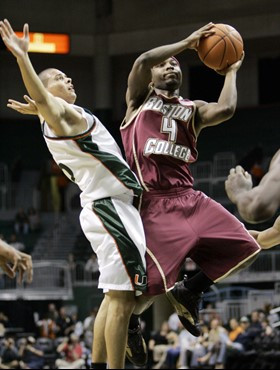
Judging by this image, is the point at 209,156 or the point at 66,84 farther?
the point at 209,156

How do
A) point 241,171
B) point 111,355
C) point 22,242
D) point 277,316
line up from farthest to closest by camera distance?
1. point 22,242
2. point 277,316
3. point 111,355
4. point 241,171

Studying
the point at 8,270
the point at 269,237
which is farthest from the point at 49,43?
the point at 8,270

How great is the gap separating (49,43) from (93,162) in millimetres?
18126

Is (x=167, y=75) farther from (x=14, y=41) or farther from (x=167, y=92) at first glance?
(x=14, y=41)

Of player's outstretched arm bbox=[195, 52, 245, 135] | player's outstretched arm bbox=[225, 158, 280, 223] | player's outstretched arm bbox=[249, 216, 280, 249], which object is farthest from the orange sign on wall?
player's outstretched arm bbox=[225, 158, 280, 223]

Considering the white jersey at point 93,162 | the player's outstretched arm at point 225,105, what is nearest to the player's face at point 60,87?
the white jersey at point 93,162

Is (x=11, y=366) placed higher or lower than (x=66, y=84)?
lower

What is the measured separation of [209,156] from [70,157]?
62.1 feet

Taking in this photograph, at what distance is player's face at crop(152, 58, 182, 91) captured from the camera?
6793 millimetres

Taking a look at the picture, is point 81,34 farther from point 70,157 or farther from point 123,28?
point 70,157

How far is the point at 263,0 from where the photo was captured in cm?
2389

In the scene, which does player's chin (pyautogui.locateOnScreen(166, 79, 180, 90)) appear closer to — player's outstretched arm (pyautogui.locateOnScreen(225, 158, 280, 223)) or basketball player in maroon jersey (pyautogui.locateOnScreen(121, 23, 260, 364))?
basketball player in maroon jersey (pyautogui.locateOnScreen(121, 23, 260, 364))

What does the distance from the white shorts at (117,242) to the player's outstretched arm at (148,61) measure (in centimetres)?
87

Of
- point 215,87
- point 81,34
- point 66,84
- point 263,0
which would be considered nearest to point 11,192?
point 81,34
